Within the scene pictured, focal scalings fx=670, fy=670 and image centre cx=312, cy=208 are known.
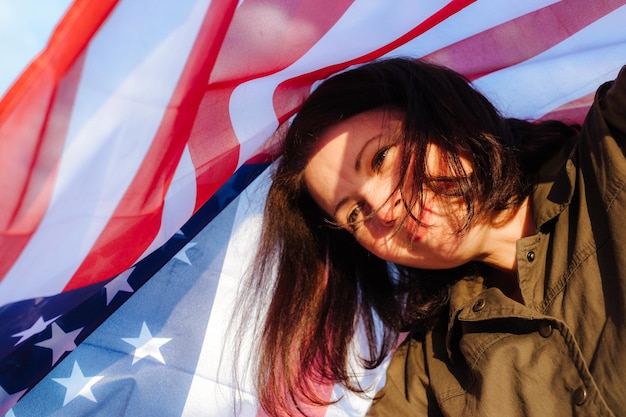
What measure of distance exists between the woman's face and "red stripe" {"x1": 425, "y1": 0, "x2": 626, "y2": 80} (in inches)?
14.3

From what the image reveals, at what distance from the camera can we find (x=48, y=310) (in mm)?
1344

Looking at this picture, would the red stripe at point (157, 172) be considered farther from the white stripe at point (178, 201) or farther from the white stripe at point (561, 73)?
the white stripe at point (561, 73)

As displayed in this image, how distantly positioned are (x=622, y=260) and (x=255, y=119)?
2.86 ft

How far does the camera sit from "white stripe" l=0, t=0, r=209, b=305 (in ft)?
3.56

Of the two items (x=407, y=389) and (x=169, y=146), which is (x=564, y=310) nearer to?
(x=407, y=389)

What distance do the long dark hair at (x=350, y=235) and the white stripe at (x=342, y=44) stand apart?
0.47 feet

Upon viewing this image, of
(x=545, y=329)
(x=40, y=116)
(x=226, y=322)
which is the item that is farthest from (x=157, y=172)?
(x=545, y=329)

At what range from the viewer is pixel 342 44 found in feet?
4.99

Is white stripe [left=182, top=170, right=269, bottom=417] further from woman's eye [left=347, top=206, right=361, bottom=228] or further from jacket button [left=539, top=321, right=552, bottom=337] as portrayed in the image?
jacket button [left=539, top=321, right=552, bottom=337]

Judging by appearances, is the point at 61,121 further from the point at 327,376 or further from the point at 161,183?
A: the point at 327,376

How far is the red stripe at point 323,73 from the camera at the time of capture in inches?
59.9

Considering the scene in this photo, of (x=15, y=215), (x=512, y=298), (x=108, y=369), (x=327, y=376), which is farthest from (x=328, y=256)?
(x=15, y=215)

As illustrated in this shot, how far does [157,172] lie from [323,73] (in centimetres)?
53

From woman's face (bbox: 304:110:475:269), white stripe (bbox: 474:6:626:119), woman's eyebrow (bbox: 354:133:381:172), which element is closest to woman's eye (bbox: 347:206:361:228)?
woman's face (bbox: 304:110:475:269)
